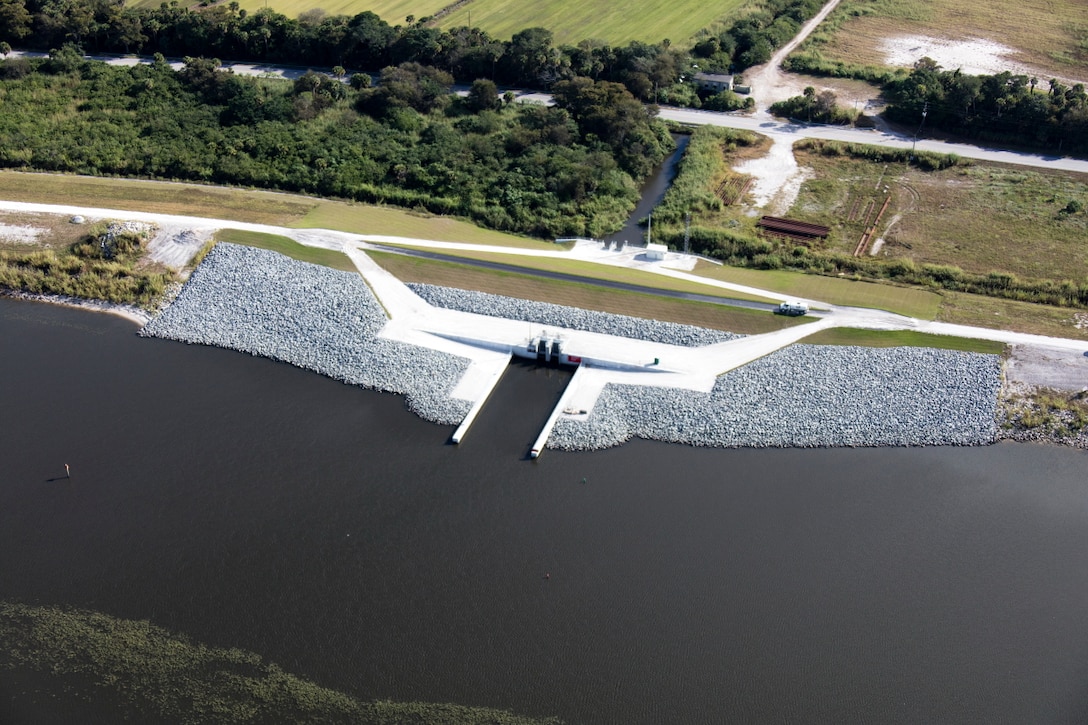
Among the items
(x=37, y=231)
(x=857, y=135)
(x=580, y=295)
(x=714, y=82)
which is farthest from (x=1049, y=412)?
(x=37, y=231)

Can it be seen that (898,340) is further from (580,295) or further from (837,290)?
(580,295)

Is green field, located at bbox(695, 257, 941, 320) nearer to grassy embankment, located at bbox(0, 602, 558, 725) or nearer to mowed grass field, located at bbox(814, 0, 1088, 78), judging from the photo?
grassy embankment, located at bbox(0, 602, 558, 725)

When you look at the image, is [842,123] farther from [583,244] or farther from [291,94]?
[291,94]

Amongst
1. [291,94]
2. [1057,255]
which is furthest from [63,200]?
[1057,255]

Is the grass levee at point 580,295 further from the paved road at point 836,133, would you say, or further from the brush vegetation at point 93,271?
the paved road at point 836,133

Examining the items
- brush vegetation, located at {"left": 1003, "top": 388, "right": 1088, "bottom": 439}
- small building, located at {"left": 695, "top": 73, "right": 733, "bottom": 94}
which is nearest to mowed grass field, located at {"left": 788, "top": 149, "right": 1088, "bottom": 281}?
small building, located at {"left": 695, "top": 73, "right": 733, "bottom": 94}

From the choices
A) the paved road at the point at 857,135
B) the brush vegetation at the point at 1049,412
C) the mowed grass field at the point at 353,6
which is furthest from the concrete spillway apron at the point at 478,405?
the mowed grass field at the point at 353,6

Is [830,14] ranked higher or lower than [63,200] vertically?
higher
